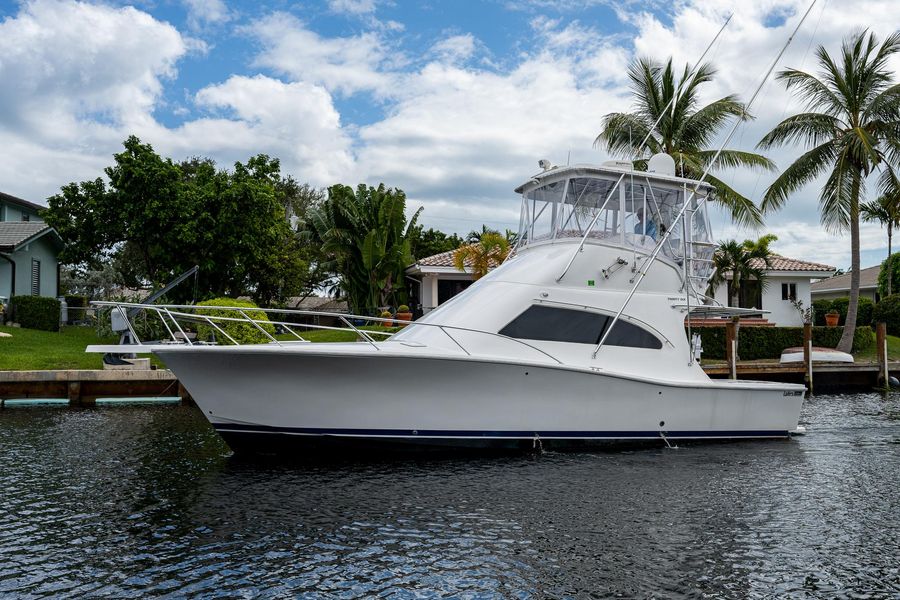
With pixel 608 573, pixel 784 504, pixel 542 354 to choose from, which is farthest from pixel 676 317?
pixel 608 573

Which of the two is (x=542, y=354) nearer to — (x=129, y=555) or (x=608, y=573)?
(x=608, y=573)

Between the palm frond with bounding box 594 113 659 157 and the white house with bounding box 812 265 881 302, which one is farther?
the white house with bounding box 812 265 881 302

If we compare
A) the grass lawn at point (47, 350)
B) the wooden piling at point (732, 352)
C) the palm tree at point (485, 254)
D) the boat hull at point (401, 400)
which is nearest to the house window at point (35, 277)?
the grass lawn at point (47, 350)

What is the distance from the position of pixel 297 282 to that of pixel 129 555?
103 feet

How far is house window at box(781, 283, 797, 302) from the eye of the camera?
32.0 m

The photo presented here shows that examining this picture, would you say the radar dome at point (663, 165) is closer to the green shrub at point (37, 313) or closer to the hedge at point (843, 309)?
the green shrub at point (37, 313)

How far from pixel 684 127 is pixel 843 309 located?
57.0 ft

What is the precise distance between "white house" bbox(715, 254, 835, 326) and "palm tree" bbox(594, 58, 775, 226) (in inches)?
312

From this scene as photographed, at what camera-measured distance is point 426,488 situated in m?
8.61

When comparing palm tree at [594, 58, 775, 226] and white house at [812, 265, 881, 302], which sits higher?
palm tree at [594, 58, 775, 226]

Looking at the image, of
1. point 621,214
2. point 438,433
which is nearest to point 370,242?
point 621,214

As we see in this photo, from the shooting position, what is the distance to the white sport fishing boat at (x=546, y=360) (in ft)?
30.5

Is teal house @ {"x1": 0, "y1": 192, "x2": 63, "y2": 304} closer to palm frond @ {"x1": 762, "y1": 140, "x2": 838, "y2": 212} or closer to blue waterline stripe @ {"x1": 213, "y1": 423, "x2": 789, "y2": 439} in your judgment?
blue waterline stripe @ {"x1": 213, "y1": 423, "x2": 789, "y2": 439}

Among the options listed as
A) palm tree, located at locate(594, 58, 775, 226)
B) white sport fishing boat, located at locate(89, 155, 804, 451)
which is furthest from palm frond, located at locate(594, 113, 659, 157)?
white sport fishing boat, located at locate(89, 155, 804, 451)
